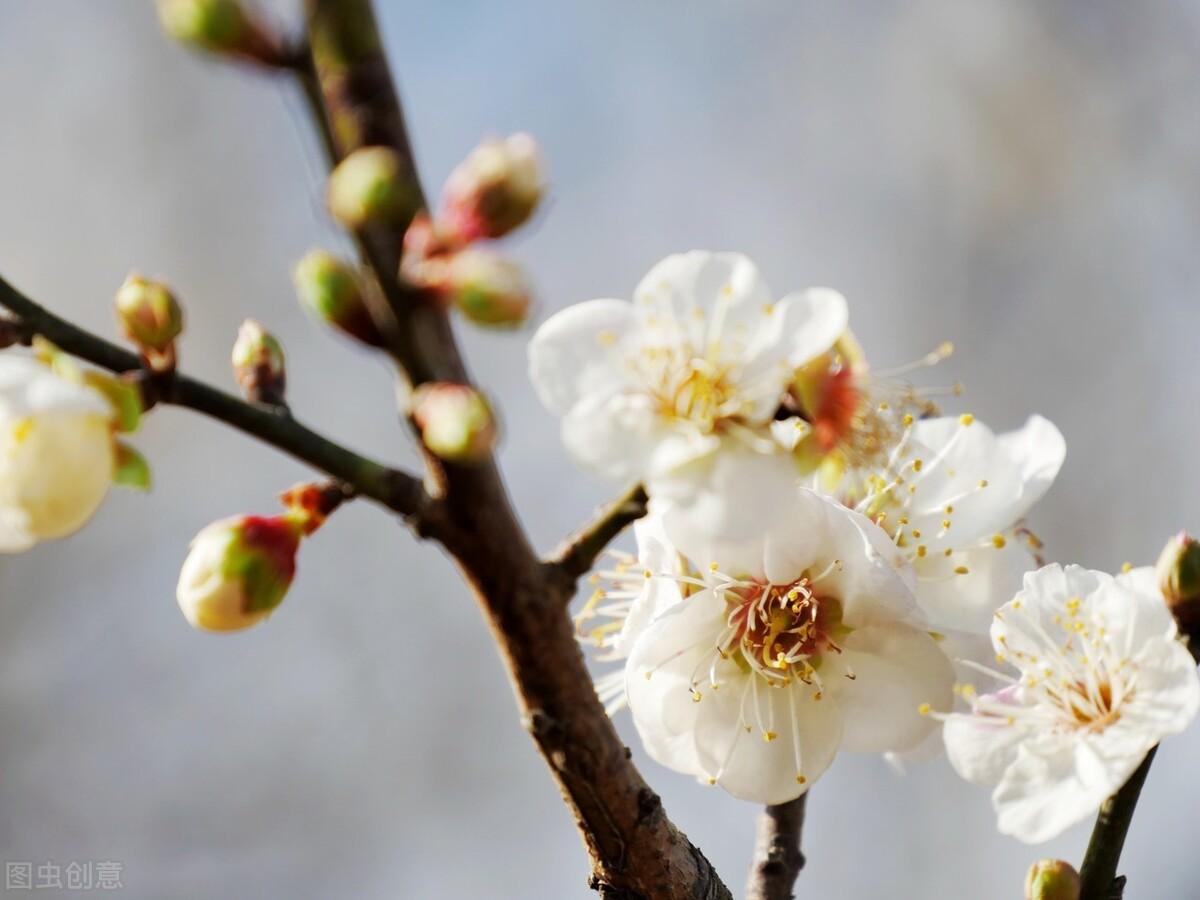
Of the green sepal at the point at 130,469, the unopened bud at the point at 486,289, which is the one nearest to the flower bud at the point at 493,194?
the unopened bud at the point at 486,289

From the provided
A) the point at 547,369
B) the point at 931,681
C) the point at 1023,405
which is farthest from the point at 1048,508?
the point at 547,369

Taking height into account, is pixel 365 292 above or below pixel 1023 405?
below

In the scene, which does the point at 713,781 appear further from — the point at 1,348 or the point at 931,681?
the point at 1,348

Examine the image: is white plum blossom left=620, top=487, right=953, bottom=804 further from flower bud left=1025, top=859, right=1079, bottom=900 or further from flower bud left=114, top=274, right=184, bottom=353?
flower bud left=114, top=274, right=184, bottom=353

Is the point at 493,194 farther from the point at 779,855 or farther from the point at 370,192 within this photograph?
the point at 779,855

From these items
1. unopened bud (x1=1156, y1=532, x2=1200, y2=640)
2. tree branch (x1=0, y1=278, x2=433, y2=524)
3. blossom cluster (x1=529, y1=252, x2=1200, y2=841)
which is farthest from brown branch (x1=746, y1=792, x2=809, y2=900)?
tree branch (x1=0, y1=278, x2=433, y2=524)

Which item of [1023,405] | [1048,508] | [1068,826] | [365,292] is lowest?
[1068,826]
